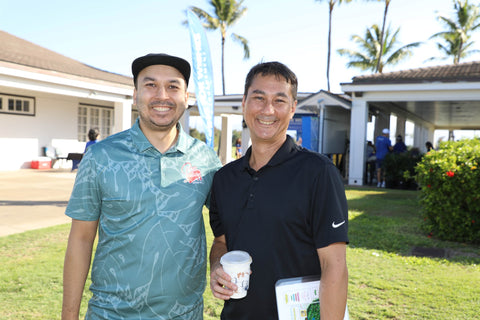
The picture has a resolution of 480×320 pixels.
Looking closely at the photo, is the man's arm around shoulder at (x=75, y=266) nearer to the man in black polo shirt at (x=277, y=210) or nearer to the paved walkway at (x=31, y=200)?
the man in black polo shirt at (x=277, y=210)

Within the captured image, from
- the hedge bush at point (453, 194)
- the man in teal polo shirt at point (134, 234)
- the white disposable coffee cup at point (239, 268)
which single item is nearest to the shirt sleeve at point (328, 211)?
the white disposable coffee cup at point (239, 268)

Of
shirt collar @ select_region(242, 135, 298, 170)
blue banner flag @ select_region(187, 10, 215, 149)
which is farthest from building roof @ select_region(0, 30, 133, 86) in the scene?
shirt collar @ select_region(242, 135, 298, 170)

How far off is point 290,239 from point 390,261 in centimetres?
421

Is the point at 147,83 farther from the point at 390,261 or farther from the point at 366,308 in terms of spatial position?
the point at 390,261

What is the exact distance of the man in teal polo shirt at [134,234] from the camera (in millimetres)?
1832

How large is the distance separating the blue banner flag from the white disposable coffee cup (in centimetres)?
566

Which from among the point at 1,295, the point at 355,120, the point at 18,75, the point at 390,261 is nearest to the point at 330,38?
the point at 355,120

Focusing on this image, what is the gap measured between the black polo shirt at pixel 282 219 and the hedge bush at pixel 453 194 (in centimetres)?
560

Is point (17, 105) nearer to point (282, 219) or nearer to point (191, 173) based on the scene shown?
point (191, 173)

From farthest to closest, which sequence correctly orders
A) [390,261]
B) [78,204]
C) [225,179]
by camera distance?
[390,261] < [225,179] < [78,204]

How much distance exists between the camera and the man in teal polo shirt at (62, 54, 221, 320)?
1832 mm

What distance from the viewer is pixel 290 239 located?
172cm

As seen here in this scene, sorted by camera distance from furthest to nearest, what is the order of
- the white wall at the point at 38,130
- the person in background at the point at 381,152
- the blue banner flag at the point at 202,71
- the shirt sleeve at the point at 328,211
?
the white wall at the point at 38,130 → the person in background at the point at 381,152 → the blue banner flag at the point at 202,71 → the shirt sleeve at the point at 328,211

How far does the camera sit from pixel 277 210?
1.72m
